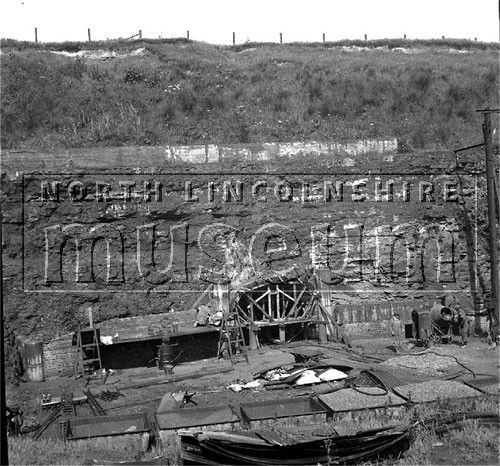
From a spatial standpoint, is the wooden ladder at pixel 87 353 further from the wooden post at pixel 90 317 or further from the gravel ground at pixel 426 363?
the gravel ground at pixel 426 363

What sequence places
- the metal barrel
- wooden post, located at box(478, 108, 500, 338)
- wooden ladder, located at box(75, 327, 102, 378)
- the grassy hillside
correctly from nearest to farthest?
wooden ladder, located at box(75, 327, 102, 378) < the metal barrel < wooden post, located at box(478, 108, 500, 338) < the grassy hillside

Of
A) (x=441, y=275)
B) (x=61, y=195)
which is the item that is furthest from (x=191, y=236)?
(x=441, y=275)

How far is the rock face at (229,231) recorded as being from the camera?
15.3 meters

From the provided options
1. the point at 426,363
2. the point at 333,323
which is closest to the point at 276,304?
the point at 333,323

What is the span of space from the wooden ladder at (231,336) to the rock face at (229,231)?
1148mm

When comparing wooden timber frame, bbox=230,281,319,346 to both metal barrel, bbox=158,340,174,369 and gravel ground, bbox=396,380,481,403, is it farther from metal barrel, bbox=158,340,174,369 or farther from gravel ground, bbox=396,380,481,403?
gravel ground, bbox=396,380,481,403

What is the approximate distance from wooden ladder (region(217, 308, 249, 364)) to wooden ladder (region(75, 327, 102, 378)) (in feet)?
9.58

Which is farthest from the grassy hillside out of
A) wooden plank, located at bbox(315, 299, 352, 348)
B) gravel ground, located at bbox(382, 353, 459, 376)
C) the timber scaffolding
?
gravel ground, located at bbox(382, 353, 459, 376)

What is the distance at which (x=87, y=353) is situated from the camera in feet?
48.0

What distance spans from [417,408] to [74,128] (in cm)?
1364

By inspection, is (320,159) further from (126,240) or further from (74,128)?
(74,128)

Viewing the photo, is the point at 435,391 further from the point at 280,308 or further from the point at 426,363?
the point at 280,308

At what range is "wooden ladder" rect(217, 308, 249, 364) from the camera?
1515 centimetres

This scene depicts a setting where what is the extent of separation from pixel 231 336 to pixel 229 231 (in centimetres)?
283
